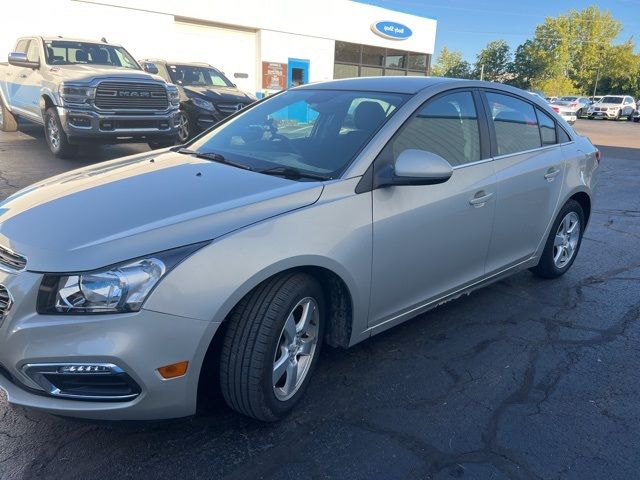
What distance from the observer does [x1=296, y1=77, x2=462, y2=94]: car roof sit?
3432mm

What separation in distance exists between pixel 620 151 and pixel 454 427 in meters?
17.3

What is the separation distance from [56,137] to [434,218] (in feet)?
27.2

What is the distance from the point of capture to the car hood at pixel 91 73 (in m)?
8.76

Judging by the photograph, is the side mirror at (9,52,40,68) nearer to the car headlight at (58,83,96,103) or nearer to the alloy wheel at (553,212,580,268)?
the car headlight at (58,83,96,103)

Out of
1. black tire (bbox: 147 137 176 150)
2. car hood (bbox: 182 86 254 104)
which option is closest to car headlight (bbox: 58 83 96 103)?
black tire (bbox: 147 137 176 150)

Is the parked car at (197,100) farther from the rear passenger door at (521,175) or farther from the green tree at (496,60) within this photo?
the green tree at (496,60)

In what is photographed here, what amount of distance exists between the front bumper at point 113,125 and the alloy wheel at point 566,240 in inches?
283

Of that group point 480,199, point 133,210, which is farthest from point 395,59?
point 133,210

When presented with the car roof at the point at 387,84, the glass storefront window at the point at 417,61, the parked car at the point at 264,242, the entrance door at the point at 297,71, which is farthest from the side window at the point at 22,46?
the glass storefront window at the point at 417,61

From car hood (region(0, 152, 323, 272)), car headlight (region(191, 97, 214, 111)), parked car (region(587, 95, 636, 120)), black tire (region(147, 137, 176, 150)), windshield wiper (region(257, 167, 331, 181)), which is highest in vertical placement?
windshield wiper (region(257, 167, 331, 181))

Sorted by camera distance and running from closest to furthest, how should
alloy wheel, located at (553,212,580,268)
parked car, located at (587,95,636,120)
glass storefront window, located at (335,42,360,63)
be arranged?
alloy wheel, located at (553,212,580,268) → glass storefront window, located at (335,42,360,63) → parked car, located at (587,95,636,120)

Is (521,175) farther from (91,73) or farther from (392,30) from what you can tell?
(392,30)

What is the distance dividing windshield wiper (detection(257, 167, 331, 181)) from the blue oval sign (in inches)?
887

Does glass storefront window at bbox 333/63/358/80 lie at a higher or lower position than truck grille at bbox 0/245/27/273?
lower
